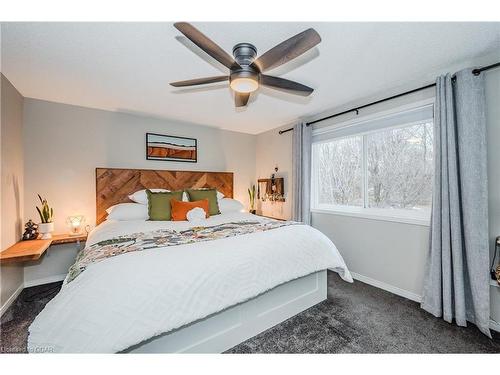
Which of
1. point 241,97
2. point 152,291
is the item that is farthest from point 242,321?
point 241,97

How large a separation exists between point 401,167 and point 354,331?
6.18 feet

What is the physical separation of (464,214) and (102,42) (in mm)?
3308

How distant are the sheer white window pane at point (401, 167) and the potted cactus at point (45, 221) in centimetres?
400

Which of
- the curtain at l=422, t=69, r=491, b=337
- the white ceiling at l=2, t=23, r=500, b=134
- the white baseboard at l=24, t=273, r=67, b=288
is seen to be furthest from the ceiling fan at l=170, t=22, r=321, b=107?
the white baseboard at l=24, t=273, r=67, b=288

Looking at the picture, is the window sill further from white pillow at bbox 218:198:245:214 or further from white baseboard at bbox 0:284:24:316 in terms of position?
white baseboard at bbox 0:284:24:316

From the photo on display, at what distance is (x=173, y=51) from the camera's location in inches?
71.3

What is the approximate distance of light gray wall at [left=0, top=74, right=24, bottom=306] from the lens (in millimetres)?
2150

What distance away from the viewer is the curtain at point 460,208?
1.85 meters

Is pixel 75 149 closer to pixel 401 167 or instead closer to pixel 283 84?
pixel 283 84

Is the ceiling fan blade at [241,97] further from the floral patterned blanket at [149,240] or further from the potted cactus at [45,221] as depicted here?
the potted cactus at [45,221]

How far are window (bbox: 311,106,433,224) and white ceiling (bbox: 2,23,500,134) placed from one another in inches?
17.9

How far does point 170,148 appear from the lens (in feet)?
12.1
